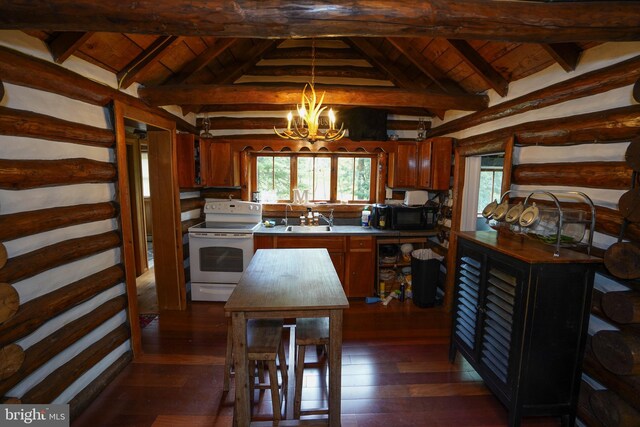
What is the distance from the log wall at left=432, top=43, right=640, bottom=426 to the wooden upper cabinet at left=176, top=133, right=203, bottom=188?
12.3ft

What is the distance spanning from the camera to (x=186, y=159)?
3768 mm

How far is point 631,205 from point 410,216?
8.13 ft

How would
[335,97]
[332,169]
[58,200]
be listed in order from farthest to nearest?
[332,169], [335,97], [58,200]

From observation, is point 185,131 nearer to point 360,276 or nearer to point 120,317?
point 120,317

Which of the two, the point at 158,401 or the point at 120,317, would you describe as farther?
the point at 120,317

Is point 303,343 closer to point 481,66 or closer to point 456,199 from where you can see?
point 456,199

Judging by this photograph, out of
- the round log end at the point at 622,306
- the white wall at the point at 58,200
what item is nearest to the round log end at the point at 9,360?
the white wall at the point at 58,200

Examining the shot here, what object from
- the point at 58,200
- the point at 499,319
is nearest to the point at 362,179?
the point at 499,319

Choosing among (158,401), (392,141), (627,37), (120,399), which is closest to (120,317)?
(120,399)

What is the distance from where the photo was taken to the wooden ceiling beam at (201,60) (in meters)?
2.91

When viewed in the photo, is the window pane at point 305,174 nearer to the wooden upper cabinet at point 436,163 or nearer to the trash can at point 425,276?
the wooden upper cabinet at point 436,163

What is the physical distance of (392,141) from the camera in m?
4.11

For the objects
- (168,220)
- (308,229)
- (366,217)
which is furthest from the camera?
(366,217)

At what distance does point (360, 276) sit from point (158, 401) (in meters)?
2.58
